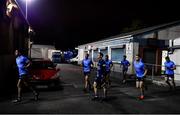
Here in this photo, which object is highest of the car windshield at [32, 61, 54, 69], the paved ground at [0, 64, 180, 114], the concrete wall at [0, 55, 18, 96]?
the car windshield at [32, 61, 54, 69]

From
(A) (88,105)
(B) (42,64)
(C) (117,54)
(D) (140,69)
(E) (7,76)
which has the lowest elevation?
(A) (88,105)

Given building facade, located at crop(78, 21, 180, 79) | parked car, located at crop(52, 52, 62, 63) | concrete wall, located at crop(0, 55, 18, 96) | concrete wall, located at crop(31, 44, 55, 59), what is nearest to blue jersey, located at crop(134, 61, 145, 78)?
concrete wall, located at crop(0, 55, 18, 96)

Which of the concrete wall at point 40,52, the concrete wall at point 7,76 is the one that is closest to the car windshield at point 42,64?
the concrete wall at point 7,76

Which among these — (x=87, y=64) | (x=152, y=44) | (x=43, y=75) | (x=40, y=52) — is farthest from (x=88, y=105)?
(x=40, y=52)

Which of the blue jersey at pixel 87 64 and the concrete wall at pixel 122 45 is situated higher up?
the concrete wall at pixel 122 45

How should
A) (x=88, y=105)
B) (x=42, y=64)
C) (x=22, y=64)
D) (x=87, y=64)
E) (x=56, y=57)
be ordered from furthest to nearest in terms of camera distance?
(x=56, y=57), (x=42, y=64), (x=87, y=64), (x=22, y=64), (x=88, y=105)

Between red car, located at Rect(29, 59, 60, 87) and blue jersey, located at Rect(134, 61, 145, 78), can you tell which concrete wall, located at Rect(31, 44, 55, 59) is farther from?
blue jersey, located at Rect(134, 61, 145, 78)

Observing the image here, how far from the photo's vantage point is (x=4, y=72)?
1423 cm

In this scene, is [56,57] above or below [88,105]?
above

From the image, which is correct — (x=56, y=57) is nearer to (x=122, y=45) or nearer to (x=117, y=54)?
(x=117, y=54)

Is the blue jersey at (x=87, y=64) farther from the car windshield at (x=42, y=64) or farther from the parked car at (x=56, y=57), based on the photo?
the parked car at (x=56, y=57)

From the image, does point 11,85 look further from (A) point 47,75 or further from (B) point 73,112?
(B) point 73,112

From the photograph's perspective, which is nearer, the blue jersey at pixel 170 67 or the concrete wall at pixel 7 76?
the concrete wall at pixel 7 76

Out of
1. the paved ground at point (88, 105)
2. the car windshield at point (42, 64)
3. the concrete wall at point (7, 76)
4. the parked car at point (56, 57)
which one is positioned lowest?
the paved ground at point (88, 105)
